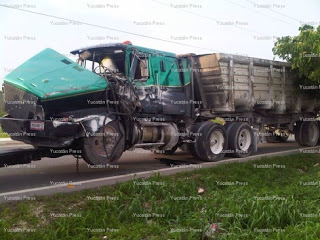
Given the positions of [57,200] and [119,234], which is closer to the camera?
[119,234]

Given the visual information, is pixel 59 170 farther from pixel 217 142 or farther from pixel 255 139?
pixel 255 139

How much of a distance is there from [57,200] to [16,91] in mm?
2519

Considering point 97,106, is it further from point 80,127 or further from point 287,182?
point 287,182

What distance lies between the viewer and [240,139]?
10719 mm

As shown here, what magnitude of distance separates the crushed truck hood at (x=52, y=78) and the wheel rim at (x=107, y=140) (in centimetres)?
87

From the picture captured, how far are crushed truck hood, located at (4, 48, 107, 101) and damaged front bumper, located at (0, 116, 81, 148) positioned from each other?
486 millimetres

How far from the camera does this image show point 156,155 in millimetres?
11195

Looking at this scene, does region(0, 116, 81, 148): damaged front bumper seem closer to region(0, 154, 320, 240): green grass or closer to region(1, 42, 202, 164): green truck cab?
region(1, 42, 202, 164): green truck cab

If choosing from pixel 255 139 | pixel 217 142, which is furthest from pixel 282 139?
pixel 217 142

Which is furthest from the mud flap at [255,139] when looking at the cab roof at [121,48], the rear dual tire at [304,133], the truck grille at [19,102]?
the truck grille at [19,102]

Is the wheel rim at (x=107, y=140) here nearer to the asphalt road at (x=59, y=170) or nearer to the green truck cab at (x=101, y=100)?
the green truck cab at (x=101, y=100)

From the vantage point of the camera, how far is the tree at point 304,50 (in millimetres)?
10016

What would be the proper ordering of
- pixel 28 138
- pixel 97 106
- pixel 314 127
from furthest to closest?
pixel 314 127
pixel 97 106
pixel 28 138

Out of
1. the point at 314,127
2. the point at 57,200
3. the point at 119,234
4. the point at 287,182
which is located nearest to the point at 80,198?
the point at 57,200
